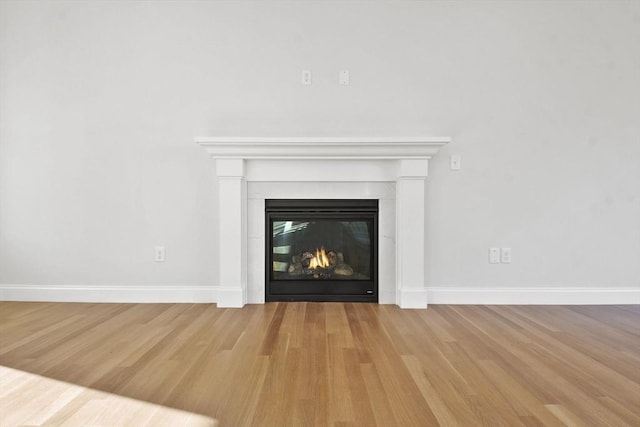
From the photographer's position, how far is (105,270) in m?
3.17

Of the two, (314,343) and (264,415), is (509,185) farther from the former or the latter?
(264,415)

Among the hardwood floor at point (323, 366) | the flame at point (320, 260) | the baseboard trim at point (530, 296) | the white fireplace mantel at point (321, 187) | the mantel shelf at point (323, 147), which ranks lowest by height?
the hardwood floor at point (323, 366)

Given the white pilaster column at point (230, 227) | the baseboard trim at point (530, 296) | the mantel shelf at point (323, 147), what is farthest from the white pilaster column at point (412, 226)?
the white pilaster column at point (230, 227)

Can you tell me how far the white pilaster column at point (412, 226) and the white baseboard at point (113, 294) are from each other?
1.46 meters

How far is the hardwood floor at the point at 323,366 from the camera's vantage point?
4.82ft

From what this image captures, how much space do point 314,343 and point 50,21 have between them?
3.16 metres

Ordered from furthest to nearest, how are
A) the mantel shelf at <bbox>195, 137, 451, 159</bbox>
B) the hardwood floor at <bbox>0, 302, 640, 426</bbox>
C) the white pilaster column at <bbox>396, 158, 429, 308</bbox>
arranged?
the white pilaster column at <bbox>396, 158, 429, 308</bbox>, the mantel shelf at <bbox>195, 137, 451, 159</bbox>, the hardwood floor at <bbox>0, 302, 640, 426</bbox>

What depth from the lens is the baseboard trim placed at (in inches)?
123

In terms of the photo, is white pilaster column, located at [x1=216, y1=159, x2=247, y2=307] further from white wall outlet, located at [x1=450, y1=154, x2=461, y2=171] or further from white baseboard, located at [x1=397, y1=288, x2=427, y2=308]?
white wall outlet, located at [x1=450, y1=154, x2=461, y2=171]

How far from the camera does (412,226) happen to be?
301 centimetres

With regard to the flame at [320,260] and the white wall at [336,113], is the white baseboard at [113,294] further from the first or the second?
the flame at [320,260]

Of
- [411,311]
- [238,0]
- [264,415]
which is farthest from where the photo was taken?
[238,0]

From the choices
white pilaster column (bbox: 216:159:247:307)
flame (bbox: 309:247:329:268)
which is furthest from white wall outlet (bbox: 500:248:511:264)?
white pilaster column (bbox: 216:159:247:307)

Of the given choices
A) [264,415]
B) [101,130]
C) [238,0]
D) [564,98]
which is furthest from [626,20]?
[101,130]
